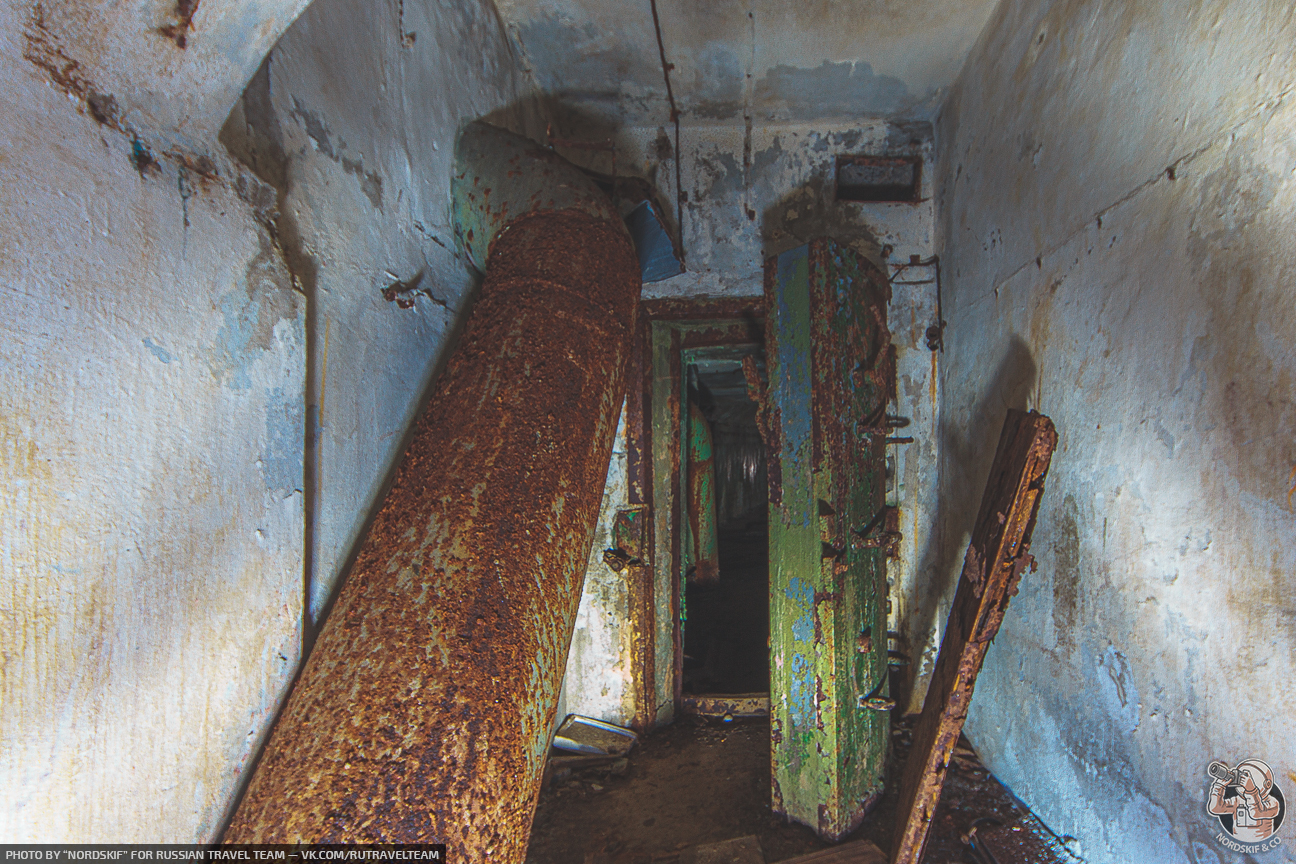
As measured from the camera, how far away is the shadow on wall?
2197 millimetres

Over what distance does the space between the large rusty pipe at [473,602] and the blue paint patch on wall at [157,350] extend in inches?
15.9

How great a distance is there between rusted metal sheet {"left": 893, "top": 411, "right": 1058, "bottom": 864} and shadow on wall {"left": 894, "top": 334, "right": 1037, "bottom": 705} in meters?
0.60

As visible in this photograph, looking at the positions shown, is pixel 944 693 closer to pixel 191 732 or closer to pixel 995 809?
pixel 995 809

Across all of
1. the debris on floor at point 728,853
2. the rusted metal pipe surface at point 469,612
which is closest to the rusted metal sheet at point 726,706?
the debris on floor at point 728,853

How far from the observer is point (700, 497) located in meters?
4.84

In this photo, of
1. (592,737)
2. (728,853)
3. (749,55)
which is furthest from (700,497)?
(749,55)

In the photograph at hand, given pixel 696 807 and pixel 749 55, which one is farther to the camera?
pixel 749 55

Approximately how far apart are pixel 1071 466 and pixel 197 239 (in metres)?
2.44

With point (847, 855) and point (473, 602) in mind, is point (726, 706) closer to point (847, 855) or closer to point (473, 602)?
point (847, 855)

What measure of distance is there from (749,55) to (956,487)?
2.42m

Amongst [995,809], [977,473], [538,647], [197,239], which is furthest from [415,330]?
[995,809]

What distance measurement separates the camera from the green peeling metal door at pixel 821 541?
193 centimetres

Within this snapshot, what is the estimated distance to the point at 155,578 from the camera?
77 centimetres

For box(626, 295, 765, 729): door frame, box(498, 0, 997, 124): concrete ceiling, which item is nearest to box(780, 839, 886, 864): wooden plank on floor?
box(626, 295, 765, 729): door frame
